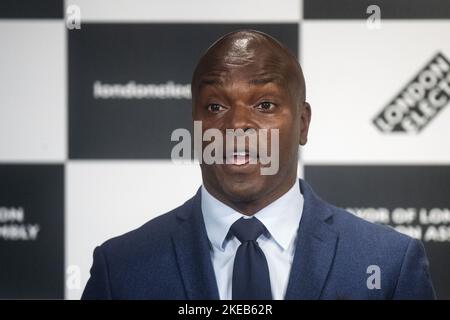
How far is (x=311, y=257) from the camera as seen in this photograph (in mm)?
1660

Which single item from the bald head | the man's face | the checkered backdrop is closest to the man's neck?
the man's face

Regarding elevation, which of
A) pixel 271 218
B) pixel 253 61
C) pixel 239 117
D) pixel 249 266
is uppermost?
pixel 253 61

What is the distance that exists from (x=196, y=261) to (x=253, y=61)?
527mm

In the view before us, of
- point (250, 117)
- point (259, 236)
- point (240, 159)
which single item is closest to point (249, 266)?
point (259, 236)

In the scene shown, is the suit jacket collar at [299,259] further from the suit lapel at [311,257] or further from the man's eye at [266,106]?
the man's eye at [266,106]

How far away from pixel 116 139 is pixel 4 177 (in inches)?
13.1

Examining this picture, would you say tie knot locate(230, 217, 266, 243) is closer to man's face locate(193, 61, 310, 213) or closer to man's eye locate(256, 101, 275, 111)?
man's face locate(193, 61, 310, 213)

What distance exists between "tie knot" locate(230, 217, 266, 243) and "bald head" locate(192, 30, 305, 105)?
13.4 inches

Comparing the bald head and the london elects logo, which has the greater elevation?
the bald head

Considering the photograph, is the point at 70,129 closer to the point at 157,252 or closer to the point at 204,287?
the point at 157,252

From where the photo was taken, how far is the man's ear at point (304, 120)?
1747 millimetres

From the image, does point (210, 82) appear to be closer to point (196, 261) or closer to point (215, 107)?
point (215, 107)

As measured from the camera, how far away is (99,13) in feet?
5.98

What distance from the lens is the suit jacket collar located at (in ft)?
5.46
